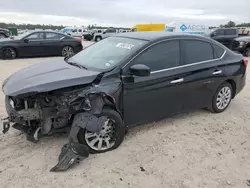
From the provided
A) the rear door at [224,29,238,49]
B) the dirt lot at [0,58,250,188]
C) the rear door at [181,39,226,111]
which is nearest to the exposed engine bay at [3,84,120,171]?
the dirt lot at [0,58,250,188]

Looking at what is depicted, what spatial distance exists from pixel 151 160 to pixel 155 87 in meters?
1.10

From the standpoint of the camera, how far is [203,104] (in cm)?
494

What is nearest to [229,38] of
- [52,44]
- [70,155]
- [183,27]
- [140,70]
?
[183,27]

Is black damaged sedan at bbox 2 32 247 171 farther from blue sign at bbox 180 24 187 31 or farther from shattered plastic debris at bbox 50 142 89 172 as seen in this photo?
blue sign at bbox 180 24 187 31

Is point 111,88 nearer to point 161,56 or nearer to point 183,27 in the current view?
point 161,56

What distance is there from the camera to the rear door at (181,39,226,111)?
4.49 metres

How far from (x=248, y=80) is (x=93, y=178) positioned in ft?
23.6

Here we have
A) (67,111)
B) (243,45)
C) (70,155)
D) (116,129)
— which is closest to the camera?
(70,155)

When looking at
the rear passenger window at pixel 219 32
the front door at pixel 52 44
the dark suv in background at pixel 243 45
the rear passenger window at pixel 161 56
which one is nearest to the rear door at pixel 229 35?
the rear passenger window at pixel 219 32

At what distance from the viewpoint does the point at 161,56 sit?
4203 millimetres

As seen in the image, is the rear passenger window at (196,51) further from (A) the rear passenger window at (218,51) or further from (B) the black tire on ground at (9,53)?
(B) the black tire on ground at (9,53)

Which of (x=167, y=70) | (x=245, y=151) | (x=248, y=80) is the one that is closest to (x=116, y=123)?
(x=167, y=70)

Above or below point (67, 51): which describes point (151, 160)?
below

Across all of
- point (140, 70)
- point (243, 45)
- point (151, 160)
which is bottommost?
point (151, 160)
